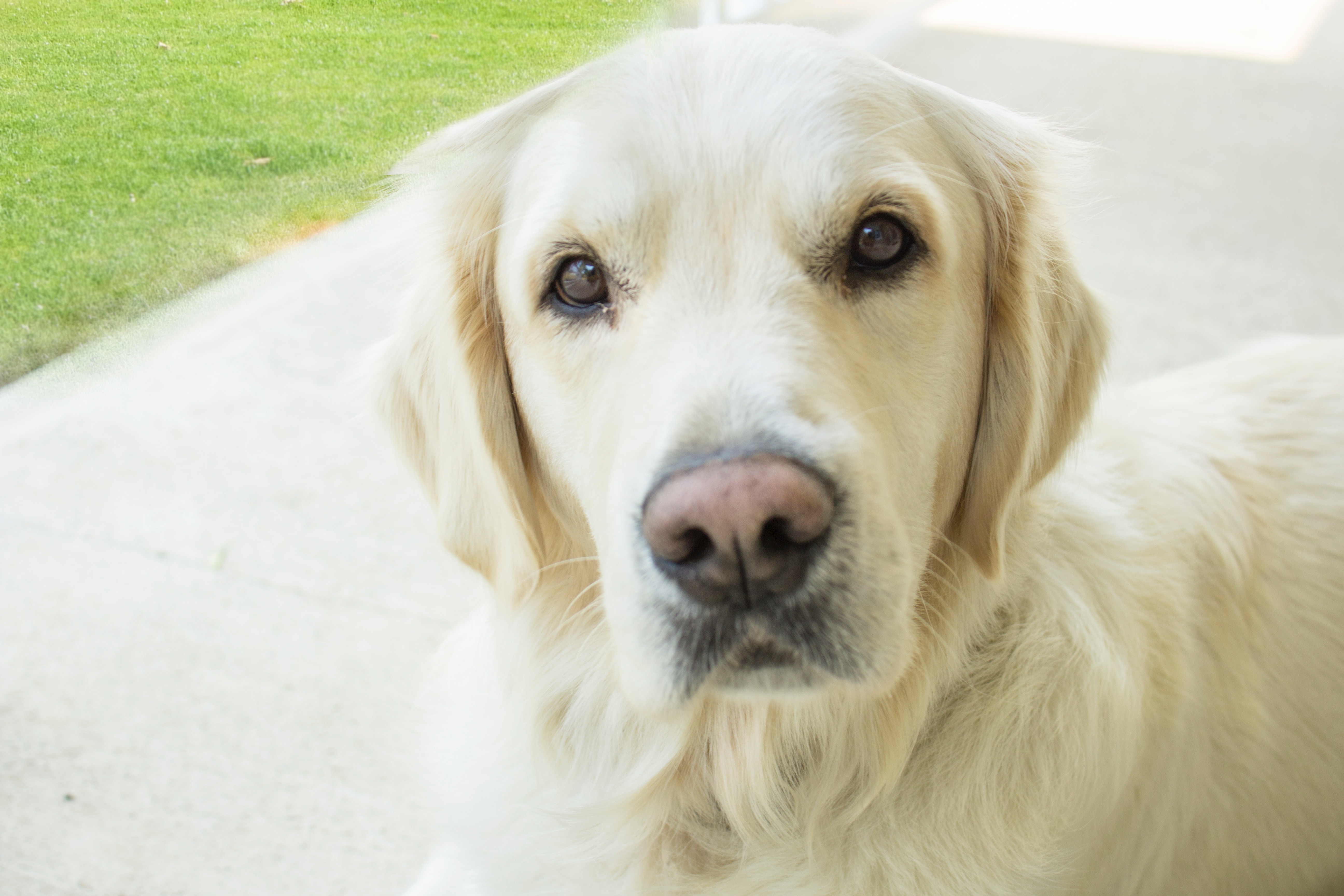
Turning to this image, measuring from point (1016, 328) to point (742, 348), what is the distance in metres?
0.53

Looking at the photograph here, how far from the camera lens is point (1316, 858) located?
1.84m

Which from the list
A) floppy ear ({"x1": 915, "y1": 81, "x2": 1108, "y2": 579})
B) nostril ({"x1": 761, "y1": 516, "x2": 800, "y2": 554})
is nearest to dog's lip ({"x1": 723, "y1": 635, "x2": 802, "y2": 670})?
nostril ({"x1": 761, "y1": 516, "x2": 800, "y2": 554})

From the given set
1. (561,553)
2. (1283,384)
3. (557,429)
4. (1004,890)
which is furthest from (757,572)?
(1283,384)

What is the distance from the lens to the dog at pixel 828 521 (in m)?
1.19

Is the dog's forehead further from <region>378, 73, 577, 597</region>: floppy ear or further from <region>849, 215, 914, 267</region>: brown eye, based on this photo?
<region>378, 73, 577, 597</region>: floppy ear

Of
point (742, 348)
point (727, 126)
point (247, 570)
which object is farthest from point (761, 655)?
point (247, 570)

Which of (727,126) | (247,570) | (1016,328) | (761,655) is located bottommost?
(247,570)

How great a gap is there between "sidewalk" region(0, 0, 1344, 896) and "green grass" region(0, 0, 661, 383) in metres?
0.14

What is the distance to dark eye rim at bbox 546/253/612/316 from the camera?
141cm

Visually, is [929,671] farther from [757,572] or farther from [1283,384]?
[1283,384]

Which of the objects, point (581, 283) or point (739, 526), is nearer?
point (739, 526)

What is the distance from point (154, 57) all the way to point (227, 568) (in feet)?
5.08

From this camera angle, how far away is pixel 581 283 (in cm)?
142

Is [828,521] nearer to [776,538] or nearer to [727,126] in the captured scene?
[776,538]
